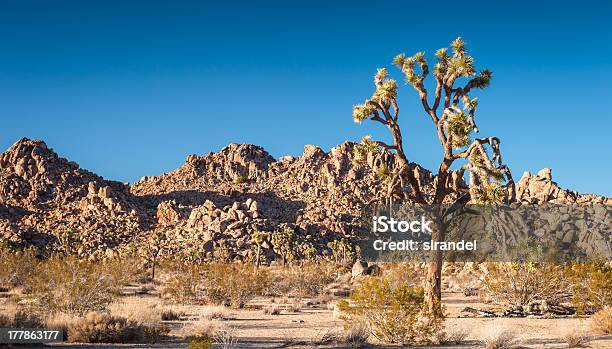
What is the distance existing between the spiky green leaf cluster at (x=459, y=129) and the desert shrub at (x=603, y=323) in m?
5.32

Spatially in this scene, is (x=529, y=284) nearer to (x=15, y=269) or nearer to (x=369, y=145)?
(x=369, y=145)

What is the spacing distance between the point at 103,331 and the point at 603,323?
11611 mm

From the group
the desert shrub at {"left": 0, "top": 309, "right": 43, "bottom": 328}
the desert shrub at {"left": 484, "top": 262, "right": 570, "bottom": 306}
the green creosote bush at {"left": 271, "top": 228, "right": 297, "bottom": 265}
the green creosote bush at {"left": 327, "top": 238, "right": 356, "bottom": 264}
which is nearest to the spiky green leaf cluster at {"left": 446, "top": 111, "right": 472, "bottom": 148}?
the desert shrub at {"left": 484, "top": 262, "right": 570, "bottom": 306}

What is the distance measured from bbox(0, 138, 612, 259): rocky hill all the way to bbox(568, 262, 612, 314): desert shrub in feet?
108

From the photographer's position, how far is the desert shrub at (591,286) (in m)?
18.7

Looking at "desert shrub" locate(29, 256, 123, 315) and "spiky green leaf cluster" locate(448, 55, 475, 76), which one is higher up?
"spiky green leaf cluster" locate(448, 55, 475, 76)

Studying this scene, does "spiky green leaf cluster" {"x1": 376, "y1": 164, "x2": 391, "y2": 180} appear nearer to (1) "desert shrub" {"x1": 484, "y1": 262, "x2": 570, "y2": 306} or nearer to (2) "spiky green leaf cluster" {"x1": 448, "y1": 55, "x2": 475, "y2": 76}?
(2) "spiky green leaf cluster" {"x1": 448, "y1": 55, "x2": 475, "y2": 76}

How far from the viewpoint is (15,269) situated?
3159 centimetres

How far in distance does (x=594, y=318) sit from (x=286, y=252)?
45667 mm

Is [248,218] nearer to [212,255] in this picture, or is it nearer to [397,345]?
[212,255]

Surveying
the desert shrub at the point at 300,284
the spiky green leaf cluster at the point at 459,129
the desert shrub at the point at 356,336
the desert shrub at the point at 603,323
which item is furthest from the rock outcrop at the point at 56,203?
the desert shrub at the point at 603,323

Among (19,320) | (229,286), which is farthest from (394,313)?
(229,286)

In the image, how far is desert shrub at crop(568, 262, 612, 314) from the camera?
61.5ft

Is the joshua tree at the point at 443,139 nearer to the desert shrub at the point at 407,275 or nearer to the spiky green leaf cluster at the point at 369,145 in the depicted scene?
the spiky green leaf cluster at the point at 369,145
